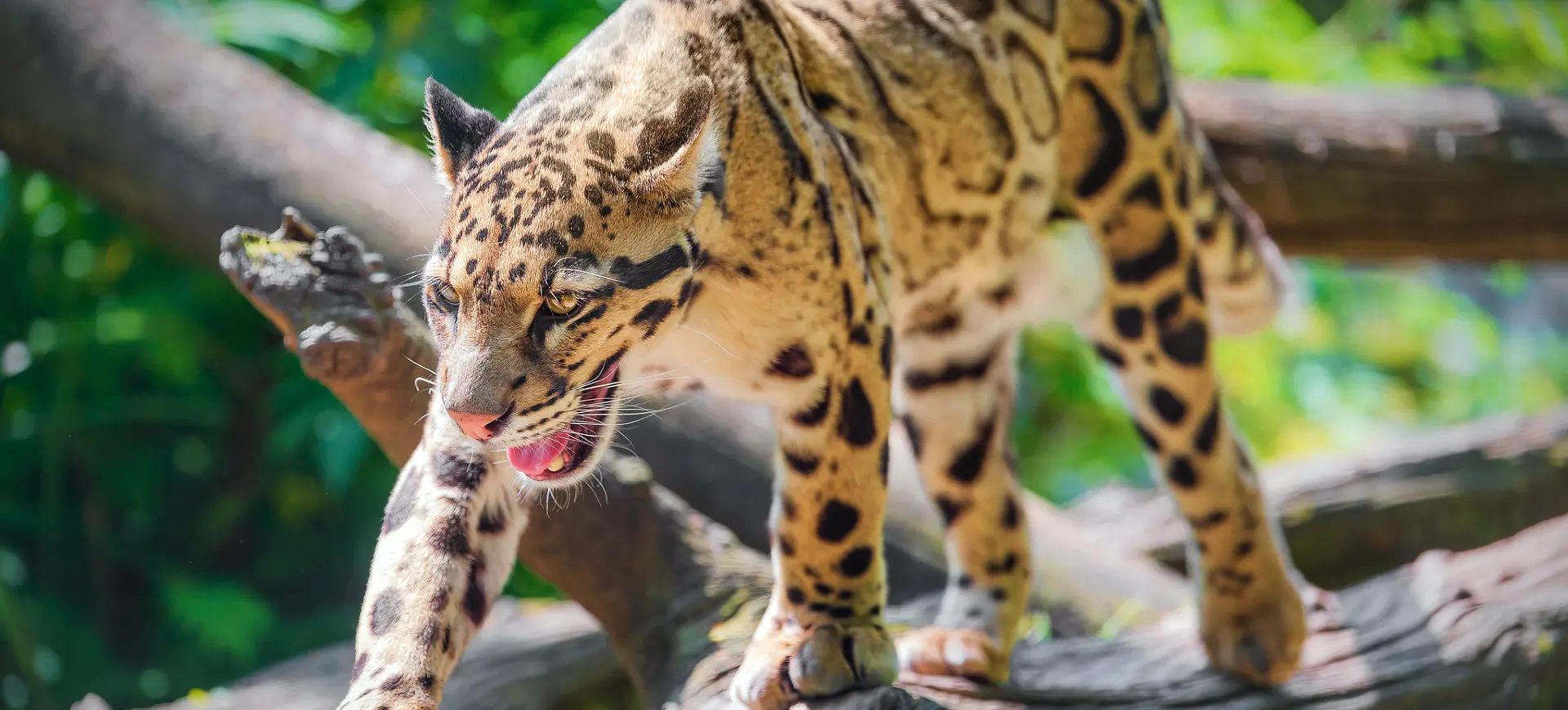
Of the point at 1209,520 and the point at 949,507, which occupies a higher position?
the point at 949,507

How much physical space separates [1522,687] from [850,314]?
10.5 ft

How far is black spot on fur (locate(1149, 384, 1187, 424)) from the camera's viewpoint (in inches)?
183

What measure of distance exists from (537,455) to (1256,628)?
9.19 feet

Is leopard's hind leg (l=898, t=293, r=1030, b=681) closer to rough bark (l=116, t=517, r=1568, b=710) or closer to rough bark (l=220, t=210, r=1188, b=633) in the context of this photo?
rough bark (l=116, t=517, r=1568, b=710)

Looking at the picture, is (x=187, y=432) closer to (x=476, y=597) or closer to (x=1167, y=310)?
(x=476, y=597)

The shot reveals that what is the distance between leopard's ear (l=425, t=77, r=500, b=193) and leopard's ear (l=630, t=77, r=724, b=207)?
38 centimetres

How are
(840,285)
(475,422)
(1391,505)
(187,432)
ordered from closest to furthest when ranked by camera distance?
(475,422), (840,285), (1391,505), (187,432)

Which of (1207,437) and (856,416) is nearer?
(856,416)

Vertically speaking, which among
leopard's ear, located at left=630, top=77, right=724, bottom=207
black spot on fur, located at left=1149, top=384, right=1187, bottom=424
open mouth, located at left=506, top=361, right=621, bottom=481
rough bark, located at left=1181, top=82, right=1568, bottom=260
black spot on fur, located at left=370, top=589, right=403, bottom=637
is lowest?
rough bark, located at left=1181, top=82, right=1568, bottom=260

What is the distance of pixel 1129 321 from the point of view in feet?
15.1

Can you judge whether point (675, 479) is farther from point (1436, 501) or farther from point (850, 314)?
point (1436, 501)

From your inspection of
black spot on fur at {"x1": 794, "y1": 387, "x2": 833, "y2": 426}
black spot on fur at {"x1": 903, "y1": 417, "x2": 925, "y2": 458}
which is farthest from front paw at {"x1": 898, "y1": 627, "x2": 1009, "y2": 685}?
black spot on fur at {"x1": 794, "y1": 387, "x2": 833, "y2": 426}

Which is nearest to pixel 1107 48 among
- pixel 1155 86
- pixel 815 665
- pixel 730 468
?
pixel 1155 86

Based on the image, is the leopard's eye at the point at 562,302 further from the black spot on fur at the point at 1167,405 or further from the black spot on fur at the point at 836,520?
the black spot on fur at the point at 1167,405
